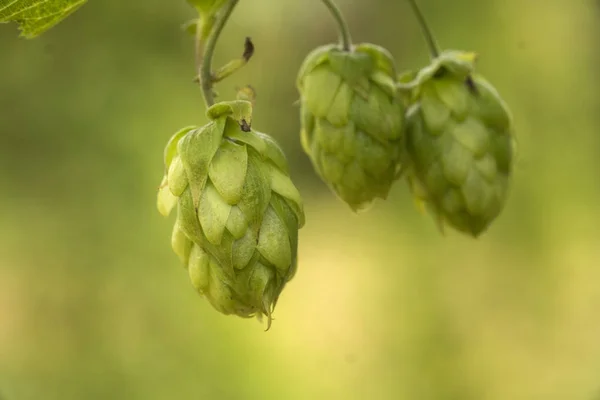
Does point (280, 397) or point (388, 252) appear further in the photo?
point (388, 252)

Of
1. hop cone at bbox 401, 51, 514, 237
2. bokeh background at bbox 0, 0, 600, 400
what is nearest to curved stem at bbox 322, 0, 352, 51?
hop cone at bbox 401, 51, 514, 237

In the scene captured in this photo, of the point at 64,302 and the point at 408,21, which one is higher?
the point at 408,21

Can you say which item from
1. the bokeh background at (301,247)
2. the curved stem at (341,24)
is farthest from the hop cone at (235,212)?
the bokeh background at (301,247)

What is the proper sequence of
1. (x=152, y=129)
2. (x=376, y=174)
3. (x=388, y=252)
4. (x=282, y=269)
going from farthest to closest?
1. (x=388, y=252)
2. (x=152, y=129)
3. (x=376, y=174)
4. (x=282, y=269)

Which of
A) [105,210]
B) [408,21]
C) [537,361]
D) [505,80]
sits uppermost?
[408,21]

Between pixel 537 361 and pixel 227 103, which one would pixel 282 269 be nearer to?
pixel 227 103

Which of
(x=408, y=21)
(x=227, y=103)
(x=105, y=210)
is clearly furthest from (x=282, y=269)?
(x=408, y=21)

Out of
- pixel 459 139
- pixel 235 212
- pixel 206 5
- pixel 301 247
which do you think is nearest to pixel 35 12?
pixel 206 5

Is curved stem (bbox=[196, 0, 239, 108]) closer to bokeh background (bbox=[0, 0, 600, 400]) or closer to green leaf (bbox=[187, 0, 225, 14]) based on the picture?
green leaf (bbox=[187, 0, 225, 14])
